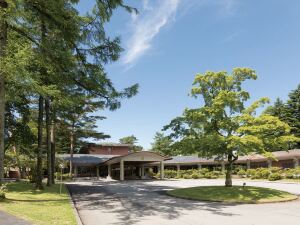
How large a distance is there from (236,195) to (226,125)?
418 centimetres

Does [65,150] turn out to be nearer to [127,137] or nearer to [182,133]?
[127,137]

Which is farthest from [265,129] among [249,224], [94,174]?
[94,174]

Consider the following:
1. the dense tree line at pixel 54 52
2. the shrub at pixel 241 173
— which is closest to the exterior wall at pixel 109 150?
the shrub at pixel 241 173

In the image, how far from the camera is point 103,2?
18.2 meters

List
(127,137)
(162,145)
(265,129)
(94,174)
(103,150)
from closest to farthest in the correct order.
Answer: (265,129)
(94,174)
(103,150)
(162,145)
(127,137)

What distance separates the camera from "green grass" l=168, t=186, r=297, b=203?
18.1 meters

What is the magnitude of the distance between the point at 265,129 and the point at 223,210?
23.1 feet

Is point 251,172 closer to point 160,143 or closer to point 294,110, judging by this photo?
point 294,110

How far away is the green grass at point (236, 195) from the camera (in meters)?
18.1

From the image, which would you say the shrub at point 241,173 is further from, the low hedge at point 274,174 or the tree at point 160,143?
the tree at point 160,143

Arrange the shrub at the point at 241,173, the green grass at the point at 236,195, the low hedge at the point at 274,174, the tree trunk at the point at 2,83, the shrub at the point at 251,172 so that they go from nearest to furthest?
the tree trunk at the point at 2,83 < the green grass at the point at 236,195 < the low hedge at the point at 274,174 < the shrub at the point at 251,172 < the shrub at the point at 241,173

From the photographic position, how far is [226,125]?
67.8ft

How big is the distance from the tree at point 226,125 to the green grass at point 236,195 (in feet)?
7.06

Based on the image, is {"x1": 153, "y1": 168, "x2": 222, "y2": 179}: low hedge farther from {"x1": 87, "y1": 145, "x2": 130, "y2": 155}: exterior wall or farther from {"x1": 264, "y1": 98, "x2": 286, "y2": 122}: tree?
{"x1": 264, "y1": 98, "x2": 286, "y2": 122}: tree
